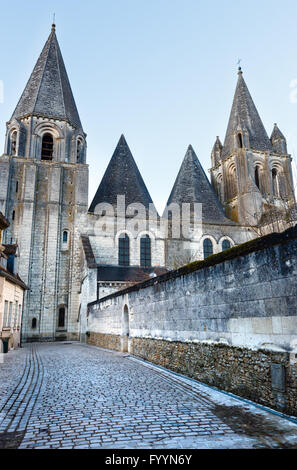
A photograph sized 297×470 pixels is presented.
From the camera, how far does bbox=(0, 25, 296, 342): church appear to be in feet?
81.3

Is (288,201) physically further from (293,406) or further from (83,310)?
(293,406)

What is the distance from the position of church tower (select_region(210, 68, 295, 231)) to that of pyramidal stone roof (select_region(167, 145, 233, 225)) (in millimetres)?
2682

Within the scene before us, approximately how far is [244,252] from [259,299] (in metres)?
0.86

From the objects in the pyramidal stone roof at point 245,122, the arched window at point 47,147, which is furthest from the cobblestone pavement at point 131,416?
the pyramidal stone roof at point 245,122

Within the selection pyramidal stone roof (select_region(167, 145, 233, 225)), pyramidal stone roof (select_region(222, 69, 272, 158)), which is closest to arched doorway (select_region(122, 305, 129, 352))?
pyramidal stone roof (select_region(167, 145, 233, 225))

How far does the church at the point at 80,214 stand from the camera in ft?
81.3

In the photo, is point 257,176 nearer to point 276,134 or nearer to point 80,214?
point 276,134

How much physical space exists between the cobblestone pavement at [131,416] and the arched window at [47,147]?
2463 centimetres

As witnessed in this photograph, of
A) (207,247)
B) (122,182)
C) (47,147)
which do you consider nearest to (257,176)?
(207,247)

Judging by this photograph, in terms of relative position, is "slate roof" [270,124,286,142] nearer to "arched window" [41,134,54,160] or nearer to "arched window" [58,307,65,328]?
"arched window" [41,134,54,160]

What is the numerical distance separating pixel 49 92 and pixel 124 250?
632 inches

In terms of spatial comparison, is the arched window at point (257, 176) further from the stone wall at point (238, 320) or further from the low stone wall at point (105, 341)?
the stone wall at point (238, 320)

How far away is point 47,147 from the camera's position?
30094mm

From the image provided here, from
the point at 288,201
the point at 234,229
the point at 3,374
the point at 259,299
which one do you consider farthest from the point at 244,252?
the point at 288,201
